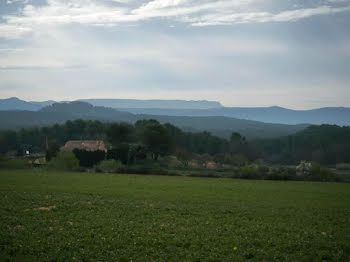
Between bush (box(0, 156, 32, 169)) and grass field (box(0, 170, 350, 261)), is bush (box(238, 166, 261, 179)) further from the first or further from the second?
bush (box(0, 156, 32, 169))

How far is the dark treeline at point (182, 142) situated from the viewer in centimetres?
7892

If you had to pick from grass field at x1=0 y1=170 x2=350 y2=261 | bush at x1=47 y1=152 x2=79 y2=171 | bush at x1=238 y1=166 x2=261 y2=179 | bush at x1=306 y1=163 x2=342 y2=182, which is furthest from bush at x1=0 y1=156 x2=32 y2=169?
bush at x1=306 y1=163 x2=342 y2=182

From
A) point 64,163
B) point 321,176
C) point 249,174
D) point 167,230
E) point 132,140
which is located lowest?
point 321,176

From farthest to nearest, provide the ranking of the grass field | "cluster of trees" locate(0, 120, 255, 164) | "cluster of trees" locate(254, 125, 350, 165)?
"cluster of trees" locate(254, 125, 350, 165) < "cluster of trees" locate(0, 120, 255, 164) < the grass field

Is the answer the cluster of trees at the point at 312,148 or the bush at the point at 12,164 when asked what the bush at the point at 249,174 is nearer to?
the bush at the point at 12,164

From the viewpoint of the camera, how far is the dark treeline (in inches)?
3107

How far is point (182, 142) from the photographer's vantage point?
341 feet

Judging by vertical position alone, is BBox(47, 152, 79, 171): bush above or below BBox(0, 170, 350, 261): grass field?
below

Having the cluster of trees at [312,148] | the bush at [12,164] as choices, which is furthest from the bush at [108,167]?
the cluster of trees at [312,148]

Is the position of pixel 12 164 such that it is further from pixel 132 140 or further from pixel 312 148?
pixel 312 148

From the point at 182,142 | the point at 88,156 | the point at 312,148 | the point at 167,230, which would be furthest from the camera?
the point at 312,148

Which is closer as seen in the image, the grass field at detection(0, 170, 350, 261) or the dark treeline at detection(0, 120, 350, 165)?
the grass field at detection(0, 170, 350, 261)

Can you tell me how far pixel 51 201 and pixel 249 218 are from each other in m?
12.2

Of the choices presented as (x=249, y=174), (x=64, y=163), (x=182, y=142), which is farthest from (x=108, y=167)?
(x=182, y=142)
